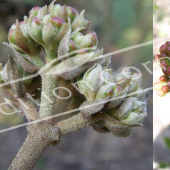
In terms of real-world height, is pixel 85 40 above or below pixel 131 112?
above

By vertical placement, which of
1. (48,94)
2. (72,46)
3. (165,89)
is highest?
(72,46)

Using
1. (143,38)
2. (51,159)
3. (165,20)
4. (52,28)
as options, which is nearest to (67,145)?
(51,159)

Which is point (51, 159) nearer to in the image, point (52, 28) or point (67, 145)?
point (67, 145)

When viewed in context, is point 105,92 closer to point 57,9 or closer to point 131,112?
point 131,112

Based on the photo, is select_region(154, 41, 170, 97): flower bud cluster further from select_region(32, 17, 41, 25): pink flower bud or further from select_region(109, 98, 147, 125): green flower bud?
Result: select_region(32, 17, 41, 25): pink flower bud

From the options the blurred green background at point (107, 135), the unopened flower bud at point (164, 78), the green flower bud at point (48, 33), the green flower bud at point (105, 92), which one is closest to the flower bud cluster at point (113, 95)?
the green flower bud at point (105, 92)

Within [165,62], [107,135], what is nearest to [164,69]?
[165,62]

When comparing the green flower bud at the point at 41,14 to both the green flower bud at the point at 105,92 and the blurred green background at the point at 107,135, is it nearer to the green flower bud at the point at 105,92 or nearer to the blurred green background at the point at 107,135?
the green flower bud at the point at 105,92

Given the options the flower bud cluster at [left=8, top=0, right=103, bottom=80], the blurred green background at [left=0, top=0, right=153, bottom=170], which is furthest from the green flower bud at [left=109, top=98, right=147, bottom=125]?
the blurred green background at [left=0, top=0, right=153, bottom=170]
